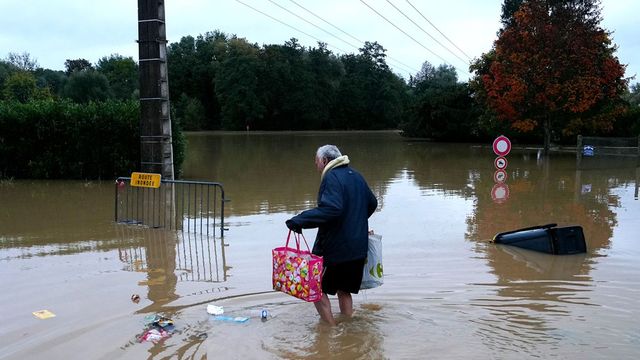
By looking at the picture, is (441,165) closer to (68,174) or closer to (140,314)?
(68,174)

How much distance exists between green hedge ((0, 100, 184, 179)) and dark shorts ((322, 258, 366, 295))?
13021 mm

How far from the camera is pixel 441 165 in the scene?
83.8 feet

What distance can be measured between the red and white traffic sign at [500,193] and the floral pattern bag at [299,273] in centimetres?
996

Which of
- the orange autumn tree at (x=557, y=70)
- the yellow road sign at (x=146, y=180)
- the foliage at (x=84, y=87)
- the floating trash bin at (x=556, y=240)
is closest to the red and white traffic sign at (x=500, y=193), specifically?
the floating trash bin at (x=556, y=240)

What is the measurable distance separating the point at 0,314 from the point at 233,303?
231 centimetres

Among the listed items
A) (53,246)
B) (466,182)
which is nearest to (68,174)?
(53,246)

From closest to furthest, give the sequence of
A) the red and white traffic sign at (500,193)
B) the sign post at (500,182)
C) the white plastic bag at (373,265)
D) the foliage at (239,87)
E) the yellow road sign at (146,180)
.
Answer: the white plastic bag at (373,265) → the yellow road sign at (146,180) → the red and white traffic sign at (500,193) → the sign post at (500,182) → the foliage at (239,87)

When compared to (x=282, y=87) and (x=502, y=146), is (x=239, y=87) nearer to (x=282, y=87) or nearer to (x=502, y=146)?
(x=282, y=87)

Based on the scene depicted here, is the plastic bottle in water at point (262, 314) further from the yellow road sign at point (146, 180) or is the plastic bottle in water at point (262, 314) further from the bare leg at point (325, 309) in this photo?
the yellow road sign at point (146, 180)


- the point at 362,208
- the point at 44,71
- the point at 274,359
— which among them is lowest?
the point at 274,359

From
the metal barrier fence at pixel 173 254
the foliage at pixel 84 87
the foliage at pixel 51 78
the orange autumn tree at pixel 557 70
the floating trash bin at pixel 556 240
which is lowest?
the metal barrier fence at pixel 173 254

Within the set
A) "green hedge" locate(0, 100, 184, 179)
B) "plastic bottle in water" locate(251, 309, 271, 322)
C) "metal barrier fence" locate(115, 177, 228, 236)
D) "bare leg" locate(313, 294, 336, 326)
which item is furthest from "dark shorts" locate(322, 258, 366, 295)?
"green hedge" locate(0, 100, 184, 179)

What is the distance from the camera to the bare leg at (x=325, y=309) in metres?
5.41

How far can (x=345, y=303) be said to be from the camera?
565cm
